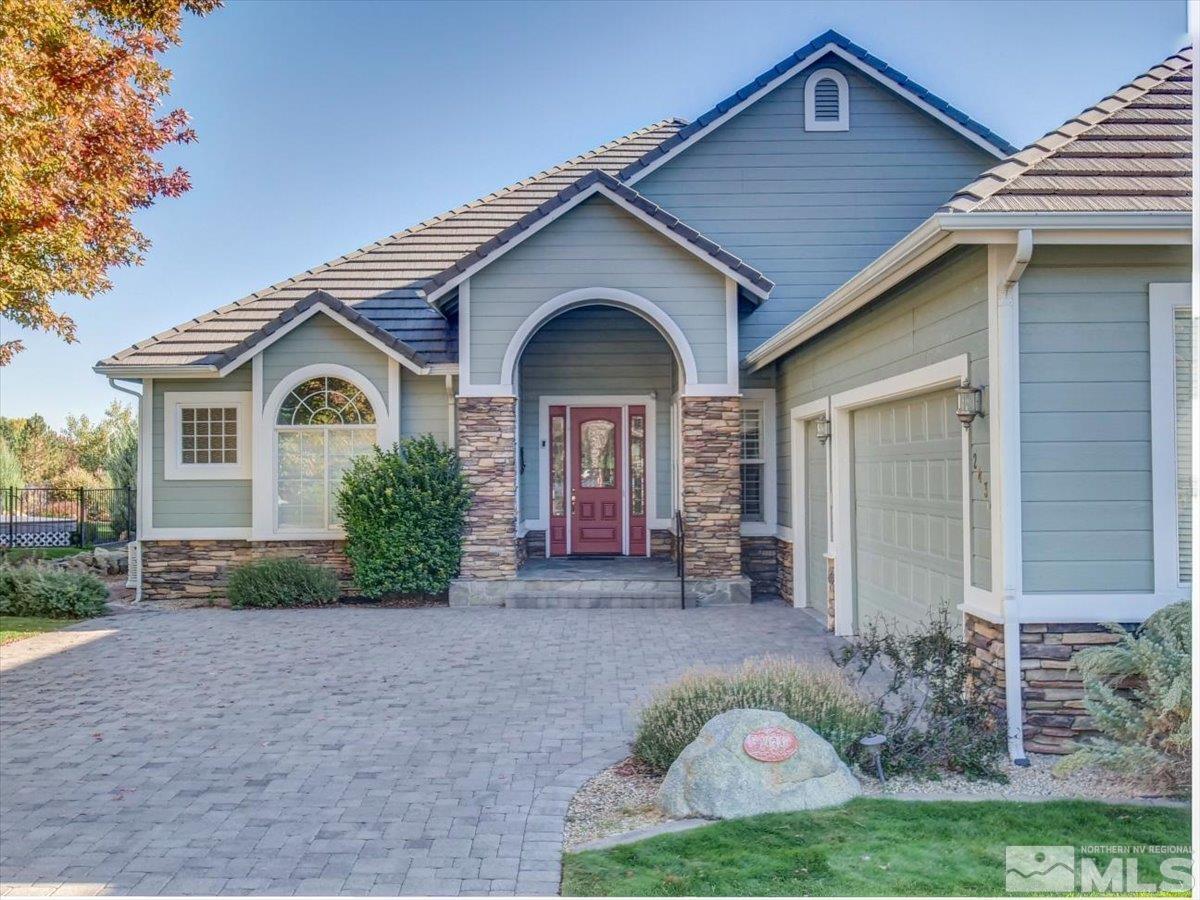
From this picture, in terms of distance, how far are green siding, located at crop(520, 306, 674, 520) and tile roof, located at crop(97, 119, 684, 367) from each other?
1.90 m

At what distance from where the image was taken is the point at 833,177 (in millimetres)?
13453

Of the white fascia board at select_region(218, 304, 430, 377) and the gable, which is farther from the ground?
the gable

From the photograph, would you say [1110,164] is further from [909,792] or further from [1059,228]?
[909,792]

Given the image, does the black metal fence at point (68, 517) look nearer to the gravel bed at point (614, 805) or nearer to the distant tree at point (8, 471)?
the distant tree at point (8, 471)

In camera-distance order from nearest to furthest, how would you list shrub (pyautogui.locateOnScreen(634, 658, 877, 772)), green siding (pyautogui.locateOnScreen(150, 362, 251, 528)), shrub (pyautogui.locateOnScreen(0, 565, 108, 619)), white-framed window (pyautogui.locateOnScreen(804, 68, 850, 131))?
shrub (pyautogui.locateOnScreen(634, 658, 877, 772))
shrub (pyautogui.locateOnScreen(0, 565, 108, 619))
green siding (pyautogui.locateOnScreen(150, 362, 251, 528))
white-framed window (pyautogui.locateOnScreen(804, 68, 850, 131))

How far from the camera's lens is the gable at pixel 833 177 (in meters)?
13.4

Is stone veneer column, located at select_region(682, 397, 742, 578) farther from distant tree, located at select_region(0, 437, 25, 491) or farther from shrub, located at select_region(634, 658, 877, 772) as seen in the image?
distant tree, located at select_region(0, 437, 25, 491)

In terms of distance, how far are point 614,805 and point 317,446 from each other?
9.15 m

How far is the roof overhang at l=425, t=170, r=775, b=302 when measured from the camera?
38.2 feet

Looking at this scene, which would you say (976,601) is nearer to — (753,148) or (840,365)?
(840,365)

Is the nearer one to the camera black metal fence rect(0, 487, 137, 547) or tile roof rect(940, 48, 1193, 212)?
tile roof rect(940, 48, 1193, 212)

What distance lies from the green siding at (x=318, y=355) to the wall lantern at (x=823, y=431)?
20.1 feet

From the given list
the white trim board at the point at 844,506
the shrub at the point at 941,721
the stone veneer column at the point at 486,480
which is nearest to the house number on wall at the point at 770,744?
the shrub at the point at 941,721

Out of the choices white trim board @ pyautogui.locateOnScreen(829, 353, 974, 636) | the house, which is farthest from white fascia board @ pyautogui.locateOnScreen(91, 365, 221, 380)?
white trim board @ pyautogui.locateOnScreen(829, 353, 974, 636)
